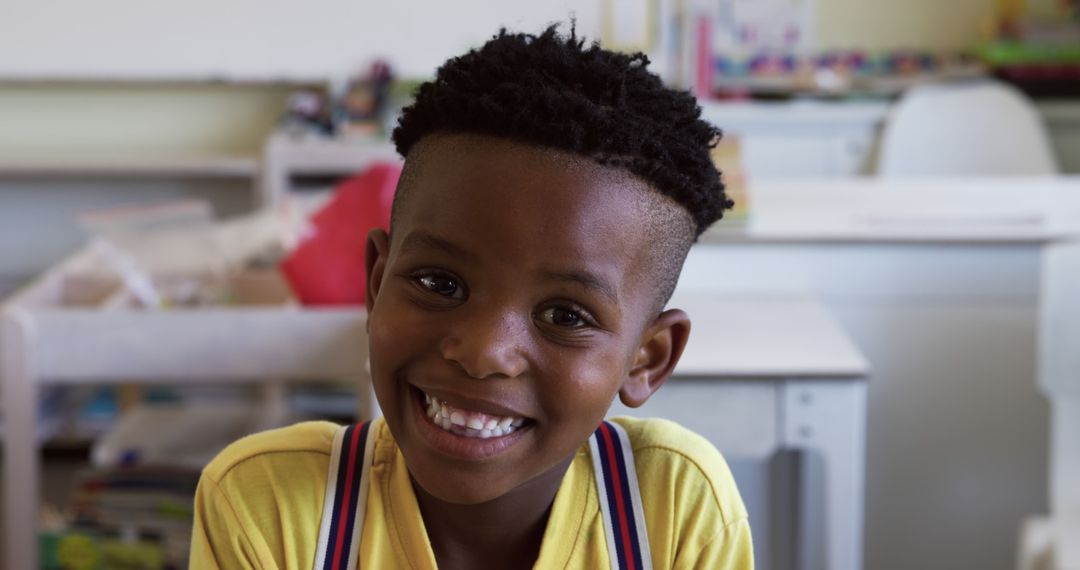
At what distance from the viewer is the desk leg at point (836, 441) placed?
159cm

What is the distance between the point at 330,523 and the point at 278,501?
0.12 feet

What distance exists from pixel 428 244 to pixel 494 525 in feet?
0.73

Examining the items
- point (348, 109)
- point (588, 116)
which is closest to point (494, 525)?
point (588, 116)

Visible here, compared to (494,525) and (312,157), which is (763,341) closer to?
(494,525)

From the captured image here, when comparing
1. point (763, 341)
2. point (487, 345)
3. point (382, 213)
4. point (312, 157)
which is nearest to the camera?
point (487, 345)

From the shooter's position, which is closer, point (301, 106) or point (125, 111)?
point (301, 106)

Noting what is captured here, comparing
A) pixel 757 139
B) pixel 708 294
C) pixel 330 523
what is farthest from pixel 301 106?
pixel 330 523

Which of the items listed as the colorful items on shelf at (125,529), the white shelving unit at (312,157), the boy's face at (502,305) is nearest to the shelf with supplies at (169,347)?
the colorful items on shelf at (125,529)

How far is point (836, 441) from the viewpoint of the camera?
161 centimetres

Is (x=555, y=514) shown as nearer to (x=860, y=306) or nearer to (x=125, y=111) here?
(x=860, y=306)

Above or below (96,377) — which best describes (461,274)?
above

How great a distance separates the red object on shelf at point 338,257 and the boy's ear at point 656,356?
3.19ft

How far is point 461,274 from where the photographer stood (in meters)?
0.74

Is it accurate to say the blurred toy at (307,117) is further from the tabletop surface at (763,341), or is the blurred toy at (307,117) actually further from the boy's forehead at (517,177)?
the boy's forehead at (517,177)
